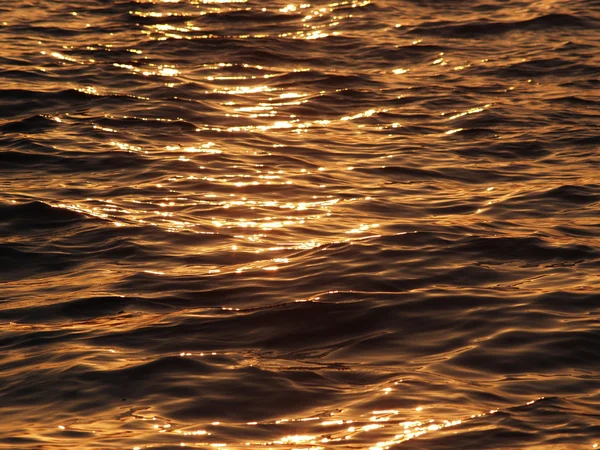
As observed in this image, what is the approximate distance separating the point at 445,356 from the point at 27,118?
22.4ft

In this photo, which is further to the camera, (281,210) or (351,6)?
(351,6)

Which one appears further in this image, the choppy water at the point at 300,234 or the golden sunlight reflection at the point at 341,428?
the choppy water at the point at 300,234

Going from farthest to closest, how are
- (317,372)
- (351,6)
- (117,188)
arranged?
1. (351,6)
2. (117,188)
3. (317,372)

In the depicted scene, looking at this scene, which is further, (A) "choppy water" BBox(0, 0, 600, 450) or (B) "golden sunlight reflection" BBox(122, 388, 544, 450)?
(A) "choppy water" BBox(0, 0, 600, 450)

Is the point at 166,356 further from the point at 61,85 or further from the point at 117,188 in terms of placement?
the point at 61,85

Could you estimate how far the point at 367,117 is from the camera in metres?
12.0

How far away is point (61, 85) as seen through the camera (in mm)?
12898

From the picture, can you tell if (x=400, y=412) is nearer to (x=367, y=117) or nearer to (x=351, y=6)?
(x=367, y=117)

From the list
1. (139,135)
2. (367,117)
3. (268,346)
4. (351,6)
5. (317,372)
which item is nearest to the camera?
(317,372)

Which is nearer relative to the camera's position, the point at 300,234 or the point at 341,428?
the point at 341,428

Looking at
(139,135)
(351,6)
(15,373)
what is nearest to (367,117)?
(139,135)

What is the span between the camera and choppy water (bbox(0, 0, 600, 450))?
5488 millimetres

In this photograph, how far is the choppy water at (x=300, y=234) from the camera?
5488 mm

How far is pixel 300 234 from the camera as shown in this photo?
8352mm
